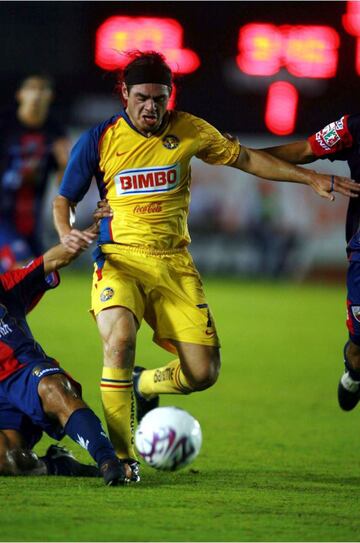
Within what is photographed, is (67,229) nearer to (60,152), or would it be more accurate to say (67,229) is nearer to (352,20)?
(60,152)

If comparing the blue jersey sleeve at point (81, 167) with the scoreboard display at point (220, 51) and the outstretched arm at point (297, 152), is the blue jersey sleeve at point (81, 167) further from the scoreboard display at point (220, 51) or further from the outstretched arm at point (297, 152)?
the scoreboard display at point (220, 51)

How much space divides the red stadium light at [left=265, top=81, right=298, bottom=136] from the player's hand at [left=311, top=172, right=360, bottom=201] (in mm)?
12371

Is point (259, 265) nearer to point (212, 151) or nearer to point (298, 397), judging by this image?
point (298, 397)

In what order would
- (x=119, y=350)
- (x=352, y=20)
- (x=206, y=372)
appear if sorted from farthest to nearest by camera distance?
(x=352, y=20) → (x=206, y=372) → (x=119, y=350)

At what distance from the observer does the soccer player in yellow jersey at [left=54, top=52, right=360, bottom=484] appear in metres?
6.35

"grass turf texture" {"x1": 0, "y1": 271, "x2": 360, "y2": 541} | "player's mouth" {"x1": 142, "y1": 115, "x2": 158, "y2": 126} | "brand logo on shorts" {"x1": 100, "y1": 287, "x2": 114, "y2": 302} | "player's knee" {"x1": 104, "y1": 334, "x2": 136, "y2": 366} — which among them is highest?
"player's mouth" {"x1": 142, "y1": 115, "x2": 158, "y2": 126}

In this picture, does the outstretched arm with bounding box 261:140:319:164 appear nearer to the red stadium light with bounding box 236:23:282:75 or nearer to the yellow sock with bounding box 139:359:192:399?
the yellow sock with bounding box 139:359:192:399

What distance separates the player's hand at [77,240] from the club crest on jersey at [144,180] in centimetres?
50

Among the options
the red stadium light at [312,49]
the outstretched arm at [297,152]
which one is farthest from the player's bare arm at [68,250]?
the red stadium light at [312,49]

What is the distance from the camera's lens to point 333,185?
6527mm

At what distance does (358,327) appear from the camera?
725cm

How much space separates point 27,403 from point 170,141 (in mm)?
1795

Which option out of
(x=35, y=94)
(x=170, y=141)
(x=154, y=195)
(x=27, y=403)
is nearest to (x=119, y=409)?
(x=27, y=403)


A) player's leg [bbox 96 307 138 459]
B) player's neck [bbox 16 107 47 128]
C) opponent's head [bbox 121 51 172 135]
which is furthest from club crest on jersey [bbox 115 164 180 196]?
player's neck [bbox 16 107 47 128]
